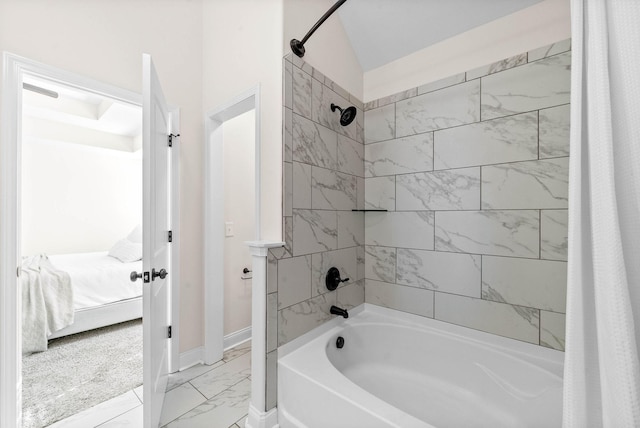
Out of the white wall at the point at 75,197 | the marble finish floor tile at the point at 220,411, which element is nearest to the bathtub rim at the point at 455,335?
the marble finish floor tile at the point at 220,411

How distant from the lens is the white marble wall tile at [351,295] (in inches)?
73.0

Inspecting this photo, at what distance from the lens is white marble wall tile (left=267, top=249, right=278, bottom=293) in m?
1.39

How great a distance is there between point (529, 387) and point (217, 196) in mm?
2366

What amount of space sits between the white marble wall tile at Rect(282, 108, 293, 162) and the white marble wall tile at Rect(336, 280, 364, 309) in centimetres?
101

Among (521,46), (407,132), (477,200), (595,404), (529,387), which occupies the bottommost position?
(529,387)

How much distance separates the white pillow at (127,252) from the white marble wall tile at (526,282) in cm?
402

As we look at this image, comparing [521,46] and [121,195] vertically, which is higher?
[521,46]

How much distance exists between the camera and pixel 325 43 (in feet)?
5.78

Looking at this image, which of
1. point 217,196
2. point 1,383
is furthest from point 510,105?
point 1,383

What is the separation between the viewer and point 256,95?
1.62m

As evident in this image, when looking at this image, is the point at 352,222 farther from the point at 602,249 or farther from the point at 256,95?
the point at 602,249

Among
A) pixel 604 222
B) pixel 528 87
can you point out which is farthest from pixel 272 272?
pixel 528 87

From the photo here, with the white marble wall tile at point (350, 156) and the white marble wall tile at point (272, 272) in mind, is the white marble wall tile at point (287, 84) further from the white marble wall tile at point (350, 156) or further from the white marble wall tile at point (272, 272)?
the white marble wall tile at point (272, 272)

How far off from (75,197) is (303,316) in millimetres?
4840
